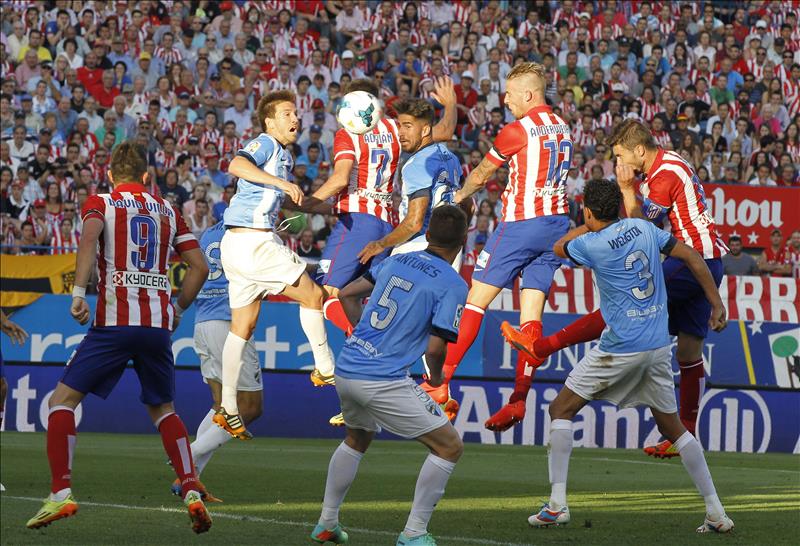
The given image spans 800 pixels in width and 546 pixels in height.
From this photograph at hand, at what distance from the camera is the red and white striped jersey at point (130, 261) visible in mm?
8727

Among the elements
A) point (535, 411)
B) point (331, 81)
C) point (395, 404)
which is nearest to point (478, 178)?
point (395, 404)

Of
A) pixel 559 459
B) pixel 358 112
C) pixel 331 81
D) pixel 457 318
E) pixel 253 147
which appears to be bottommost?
pixel 559 459

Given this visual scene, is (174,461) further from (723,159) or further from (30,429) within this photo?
(723,159)

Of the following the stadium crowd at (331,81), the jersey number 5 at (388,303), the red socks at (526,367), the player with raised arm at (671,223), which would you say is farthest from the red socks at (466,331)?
the stadium crowd at (331,81)

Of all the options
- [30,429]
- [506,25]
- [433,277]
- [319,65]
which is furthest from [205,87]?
[433,277]

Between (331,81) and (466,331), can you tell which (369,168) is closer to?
(466,331)

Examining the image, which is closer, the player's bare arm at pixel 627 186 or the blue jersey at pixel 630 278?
the blue jersey at pixel 630 278

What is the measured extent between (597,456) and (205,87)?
11.6 m

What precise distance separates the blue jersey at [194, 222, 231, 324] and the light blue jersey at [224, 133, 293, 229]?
1.31 meters

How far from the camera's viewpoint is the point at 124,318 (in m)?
8.70

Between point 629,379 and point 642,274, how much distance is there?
718mm

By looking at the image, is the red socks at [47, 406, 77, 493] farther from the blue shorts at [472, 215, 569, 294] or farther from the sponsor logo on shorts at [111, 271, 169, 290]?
the blue shorts at [472, 215, 569, 294]

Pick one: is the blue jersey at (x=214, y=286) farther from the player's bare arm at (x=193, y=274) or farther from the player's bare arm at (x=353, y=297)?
the player's bare arm at (x=193, y=274)

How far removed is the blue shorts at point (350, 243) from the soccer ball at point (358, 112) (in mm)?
719
